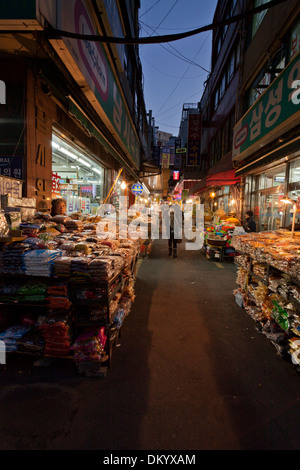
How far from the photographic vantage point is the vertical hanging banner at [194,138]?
16.7 meters

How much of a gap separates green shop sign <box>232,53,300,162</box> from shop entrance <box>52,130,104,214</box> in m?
6.42

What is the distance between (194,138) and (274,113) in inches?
461

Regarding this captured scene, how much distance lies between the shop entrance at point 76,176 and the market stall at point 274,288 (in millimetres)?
6112

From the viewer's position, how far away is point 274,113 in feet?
20.2

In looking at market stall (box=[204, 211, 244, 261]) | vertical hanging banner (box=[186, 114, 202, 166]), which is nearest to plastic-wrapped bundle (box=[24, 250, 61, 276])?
market stall (box=[204, 211, 244, 261])

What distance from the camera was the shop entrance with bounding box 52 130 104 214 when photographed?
760cm

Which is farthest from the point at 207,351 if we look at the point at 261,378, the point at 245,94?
the point at 245,94

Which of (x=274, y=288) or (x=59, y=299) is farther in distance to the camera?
(x=274, y=288)

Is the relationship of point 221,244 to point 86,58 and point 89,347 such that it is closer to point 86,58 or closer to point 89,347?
point 89,347

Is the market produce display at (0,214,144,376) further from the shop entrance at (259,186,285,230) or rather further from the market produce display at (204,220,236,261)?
the shop entrance at (259,186,285,230)

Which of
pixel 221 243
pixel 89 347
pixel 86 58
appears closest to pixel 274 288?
pixel 89 347

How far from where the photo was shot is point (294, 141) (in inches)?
204

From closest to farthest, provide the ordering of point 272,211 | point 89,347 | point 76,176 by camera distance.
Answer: point 89,347, point 272,211, point 76,176
